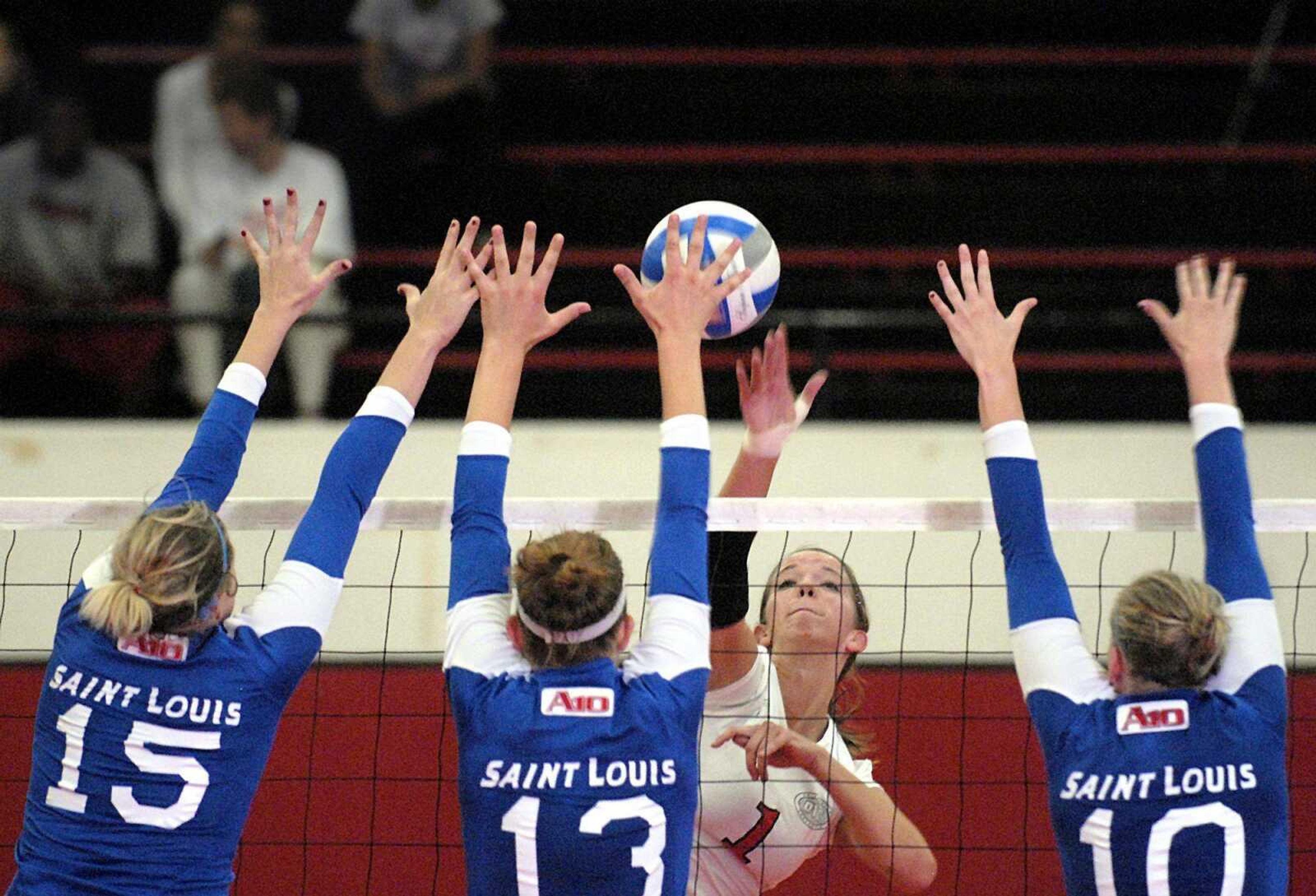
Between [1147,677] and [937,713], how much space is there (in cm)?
264

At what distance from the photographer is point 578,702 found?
2.84 meters

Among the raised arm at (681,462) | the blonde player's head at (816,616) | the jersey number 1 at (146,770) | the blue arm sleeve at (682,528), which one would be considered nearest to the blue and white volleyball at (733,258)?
the raised arm at (681,462)

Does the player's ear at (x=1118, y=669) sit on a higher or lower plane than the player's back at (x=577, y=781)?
higher

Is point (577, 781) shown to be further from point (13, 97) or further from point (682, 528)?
point (13, 97)

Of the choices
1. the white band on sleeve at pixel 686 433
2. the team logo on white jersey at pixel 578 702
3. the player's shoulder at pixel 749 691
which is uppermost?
the white band on sleeve at pixel 686 433

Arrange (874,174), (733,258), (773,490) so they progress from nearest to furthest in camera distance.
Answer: (733,258) → (773,490) → (874,174)

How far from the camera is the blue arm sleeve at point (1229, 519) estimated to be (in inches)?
121

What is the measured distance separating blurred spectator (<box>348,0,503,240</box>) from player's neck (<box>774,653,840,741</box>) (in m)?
4.79

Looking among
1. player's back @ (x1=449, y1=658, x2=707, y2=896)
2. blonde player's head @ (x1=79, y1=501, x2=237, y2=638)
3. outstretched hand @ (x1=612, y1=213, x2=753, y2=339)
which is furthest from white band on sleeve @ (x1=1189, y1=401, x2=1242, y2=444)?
blonde player's head @ (x1=79, y1=501, x2=237, y2=638)

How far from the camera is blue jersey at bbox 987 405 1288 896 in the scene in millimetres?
2826

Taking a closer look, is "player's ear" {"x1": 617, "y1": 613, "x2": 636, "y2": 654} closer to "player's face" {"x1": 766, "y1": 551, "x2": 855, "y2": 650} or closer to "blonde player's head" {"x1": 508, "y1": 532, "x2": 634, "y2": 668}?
"blonde player's head" {"x1": 508, "y1": 532, "x2": 634, "y2": 668}

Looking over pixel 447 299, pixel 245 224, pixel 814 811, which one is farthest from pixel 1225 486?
pixel 245 224

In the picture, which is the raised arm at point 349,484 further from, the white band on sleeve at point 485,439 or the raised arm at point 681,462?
the raised arm at point 681,462

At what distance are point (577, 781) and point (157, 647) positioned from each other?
2.87 feet
